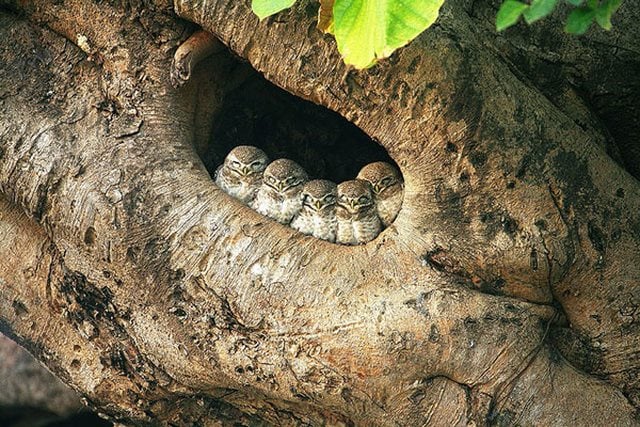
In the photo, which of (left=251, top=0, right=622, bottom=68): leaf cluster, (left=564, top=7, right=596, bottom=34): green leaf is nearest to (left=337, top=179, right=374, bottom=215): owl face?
(left=251, top=0, right=622, bottom=68): leaf cluster

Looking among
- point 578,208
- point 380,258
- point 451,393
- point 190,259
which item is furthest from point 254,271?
point 578,208

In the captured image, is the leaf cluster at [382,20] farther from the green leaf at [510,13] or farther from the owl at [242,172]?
the owl at [242,172]

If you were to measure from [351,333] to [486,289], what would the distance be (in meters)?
0.57

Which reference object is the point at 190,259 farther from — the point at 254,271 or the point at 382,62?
the point at 382,62

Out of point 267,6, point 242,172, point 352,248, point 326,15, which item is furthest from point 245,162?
point 267,6

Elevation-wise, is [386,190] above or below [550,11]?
below

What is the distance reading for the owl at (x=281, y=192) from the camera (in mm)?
4125

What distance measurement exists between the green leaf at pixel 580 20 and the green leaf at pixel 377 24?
34 centimetres

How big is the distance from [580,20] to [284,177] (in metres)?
1.98

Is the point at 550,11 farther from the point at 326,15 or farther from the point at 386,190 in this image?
the point at 386,190

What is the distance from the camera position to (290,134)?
4.74 metres

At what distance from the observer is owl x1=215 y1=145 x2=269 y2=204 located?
4.18m

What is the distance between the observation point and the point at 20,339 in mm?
4297

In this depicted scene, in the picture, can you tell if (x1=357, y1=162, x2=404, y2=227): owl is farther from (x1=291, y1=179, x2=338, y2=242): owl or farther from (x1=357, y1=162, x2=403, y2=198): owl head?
(x1=291, y1=179, x2=338, y2=242): owl
